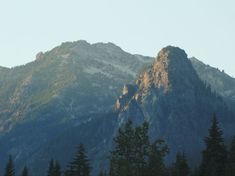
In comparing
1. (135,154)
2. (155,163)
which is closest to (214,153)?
(135,154)

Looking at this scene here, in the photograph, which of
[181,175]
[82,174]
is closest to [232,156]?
[181,175]

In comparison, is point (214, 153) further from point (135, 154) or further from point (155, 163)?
point (155, 163)

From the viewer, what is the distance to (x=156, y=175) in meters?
71.9

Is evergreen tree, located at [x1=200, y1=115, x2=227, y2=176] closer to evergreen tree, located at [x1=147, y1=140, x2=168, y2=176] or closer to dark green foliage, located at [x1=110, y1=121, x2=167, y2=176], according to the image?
dark green foliage, located at [x1=110, y1=121, x2=167, y2=176]

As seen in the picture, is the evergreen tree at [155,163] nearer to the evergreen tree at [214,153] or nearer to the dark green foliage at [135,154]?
the dark green foliage at [135,154]

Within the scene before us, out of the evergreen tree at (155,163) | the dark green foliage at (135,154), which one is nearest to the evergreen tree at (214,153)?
the dark green foliage at (135,154)

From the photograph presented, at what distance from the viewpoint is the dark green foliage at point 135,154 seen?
71688mm

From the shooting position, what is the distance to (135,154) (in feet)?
240

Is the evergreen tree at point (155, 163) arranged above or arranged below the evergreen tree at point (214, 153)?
below

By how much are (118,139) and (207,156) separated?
2723cm

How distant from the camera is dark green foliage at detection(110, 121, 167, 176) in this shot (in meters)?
71.7

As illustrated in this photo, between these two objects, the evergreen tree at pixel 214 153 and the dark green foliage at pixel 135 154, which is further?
the evergreen tree at pixel 214 153

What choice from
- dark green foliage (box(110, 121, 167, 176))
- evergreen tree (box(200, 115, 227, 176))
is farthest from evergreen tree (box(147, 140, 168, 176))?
evergreen tree (box(200, 115, 227, 176))

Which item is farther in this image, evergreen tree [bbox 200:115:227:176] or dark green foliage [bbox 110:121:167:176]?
evergreen tree [bbox 200:115:227:176]
